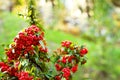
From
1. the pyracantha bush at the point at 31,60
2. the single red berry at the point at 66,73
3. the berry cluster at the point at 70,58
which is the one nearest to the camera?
the pyracantha bush at the point at 31,60

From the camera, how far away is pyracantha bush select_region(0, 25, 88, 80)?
4.09 m

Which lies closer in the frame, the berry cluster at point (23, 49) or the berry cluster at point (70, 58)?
the berry cluster at point (23, 49)

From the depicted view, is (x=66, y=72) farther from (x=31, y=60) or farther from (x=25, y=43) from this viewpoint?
(x=25, y=43)

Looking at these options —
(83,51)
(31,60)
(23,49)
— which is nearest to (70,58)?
(83,51)

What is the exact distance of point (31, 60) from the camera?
4.21 m

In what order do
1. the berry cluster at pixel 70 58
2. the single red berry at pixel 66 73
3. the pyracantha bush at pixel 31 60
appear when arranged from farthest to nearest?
the berry cluster at pixel 70 58 < the single red berry at pixel 66 73 < the pyracantha bush at pixel 31 60

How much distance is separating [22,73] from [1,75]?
0.87ft

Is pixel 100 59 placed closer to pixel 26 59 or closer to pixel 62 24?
pixel 62 24

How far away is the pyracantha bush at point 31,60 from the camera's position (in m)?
4.09

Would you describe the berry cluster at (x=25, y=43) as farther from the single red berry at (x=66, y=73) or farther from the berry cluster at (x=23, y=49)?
the single red berry at (x=66, y=73)

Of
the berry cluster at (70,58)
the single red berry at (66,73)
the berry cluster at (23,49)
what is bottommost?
the single red berry at (66,73)

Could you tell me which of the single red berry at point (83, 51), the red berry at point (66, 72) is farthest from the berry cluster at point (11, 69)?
the single red berry at point (83, 51)

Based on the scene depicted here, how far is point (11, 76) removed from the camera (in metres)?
4.18

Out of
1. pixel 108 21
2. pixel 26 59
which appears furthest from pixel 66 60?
pixel 108 21
